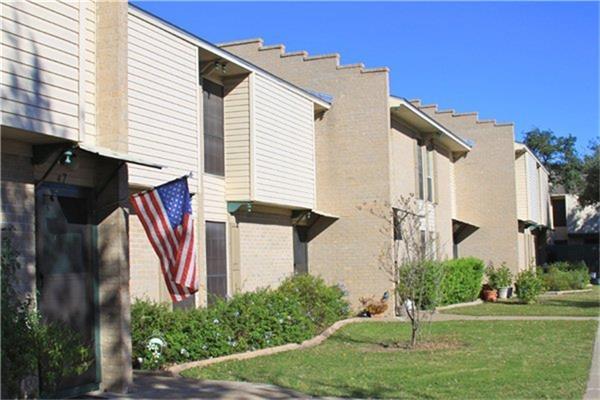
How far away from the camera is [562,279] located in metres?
36.3

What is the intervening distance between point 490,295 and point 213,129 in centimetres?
1737

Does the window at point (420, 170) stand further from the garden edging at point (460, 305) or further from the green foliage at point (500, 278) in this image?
the green foliage at point (500, 278)

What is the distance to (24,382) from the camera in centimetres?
784

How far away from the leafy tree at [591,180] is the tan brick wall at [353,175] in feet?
89.8

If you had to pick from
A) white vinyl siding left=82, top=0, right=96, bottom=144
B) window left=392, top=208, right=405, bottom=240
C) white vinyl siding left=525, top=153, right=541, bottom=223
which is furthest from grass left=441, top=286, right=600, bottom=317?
white vinyl siding left=82, top=0, right=96, bottom=144

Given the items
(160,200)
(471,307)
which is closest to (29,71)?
(160,200)

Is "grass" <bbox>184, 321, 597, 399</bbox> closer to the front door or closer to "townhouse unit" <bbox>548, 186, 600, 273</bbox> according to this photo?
the front door

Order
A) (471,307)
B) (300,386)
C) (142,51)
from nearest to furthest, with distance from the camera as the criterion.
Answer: (300,386) → (142,51) → (471,307)

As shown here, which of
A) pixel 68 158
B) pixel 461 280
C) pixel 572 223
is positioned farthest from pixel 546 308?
pixel 572 223

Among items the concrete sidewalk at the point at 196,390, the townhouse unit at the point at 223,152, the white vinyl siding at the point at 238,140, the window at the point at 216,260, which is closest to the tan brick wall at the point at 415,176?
the townhouse unit at the point at 223,152

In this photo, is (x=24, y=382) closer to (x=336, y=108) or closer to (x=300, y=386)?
(x=300, y=386)

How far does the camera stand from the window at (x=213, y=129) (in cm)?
1794

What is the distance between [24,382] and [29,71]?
10.8 ft

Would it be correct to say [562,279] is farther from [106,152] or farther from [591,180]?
[106,152]
